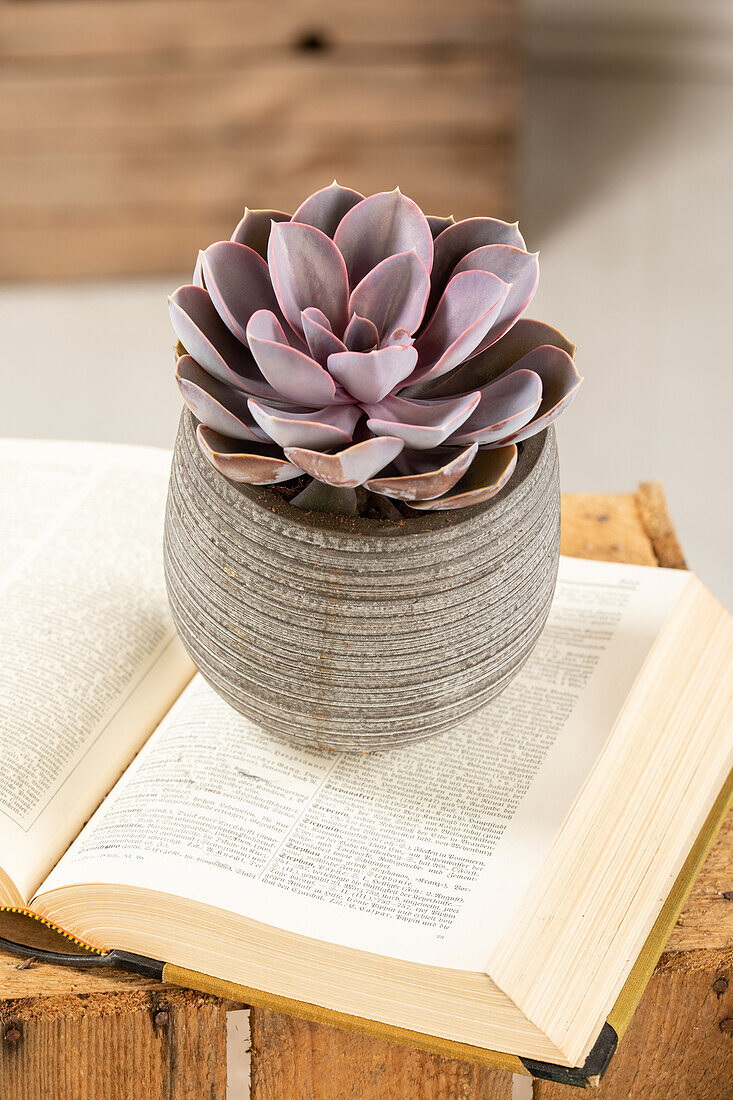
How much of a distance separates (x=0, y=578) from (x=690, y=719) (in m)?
0.49

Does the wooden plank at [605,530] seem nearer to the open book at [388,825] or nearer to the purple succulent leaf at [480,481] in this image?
the open book at [388,825]

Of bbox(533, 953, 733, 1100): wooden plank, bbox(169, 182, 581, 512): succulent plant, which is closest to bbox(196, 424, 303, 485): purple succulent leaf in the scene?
bbox(169, 182, 581, 512): succulent plant

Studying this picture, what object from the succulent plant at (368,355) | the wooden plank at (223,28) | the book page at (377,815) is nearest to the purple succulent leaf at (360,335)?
the succulent plant at (368,355)

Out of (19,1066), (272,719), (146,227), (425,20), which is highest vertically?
(425,20)

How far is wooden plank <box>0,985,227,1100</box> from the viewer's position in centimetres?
66

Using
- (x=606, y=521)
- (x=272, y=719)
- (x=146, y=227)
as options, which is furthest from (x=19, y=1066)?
(x=146, y=227)

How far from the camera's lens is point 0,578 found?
87 centimetres

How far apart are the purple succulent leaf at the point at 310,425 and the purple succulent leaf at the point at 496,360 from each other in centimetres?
6

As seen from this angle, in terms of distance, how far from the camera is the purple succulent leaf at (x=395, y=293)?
60 centimetres

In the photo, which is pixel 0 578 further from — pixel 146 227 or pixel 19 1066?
pixel 146 227

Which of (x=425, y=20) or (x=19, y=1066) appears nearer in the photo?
(x=19, y=1066)

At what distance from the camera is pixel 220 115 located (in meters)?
1.94

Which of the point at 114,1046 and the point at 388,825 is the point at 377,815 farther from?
the point at 114,1046

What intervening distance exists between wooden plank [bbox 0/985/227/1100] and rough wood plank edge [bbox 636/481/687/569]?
1.64 feet
